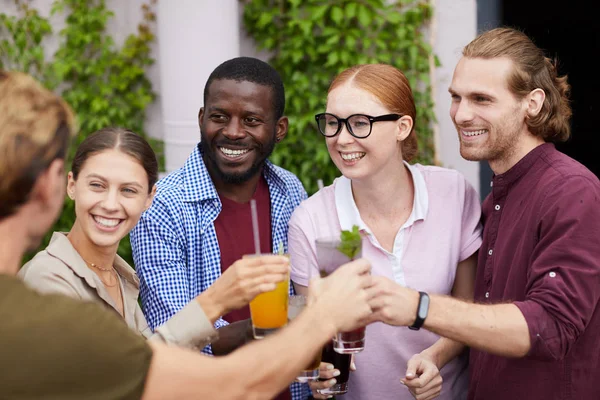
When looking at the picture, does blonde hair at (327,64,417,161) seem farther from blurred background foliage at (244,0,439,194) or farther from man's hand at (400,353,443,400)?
blurred background foliage at (244,0,439,194)

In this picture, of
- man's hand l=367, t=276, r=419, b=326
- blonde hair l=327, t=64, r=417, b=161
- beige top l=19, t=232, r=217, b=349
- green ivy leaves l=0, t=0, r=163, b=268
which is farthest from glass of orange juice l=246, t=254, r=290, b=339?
green ivy leaves l=0, t=0, r=163, b=268

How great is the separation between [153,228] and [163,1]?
241 centimetres

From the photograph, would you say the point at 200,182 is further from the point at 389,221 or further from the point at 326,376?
the point at 326,376

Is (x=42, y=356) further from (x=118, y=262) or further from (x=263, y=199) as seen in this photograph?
(x=263, y=199)

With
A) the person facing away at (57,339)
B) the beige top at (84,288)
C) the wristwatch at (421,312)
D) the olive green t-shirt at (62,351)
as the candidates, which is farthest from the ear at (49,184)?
the wristwatch at (421,312)

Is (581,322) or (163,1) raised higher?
(163,1)

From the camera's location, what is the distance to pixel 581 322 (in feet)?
6.81

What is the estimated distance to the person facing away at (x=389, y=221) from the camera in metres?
2.53

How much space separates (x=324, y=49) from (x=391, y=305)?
3128 mm

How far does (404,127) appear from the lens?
269 cm

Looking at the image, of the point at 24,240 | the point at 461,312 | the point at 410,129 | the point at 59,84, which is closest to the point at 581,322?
the point at 461,312

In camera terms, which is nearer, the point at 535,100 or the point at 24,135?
the point at 24,135

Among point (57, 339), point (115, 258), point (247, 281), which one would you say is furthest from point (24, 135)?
point (115, 258)

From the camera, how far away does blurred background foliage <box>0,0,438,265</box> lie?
4.90 metres
